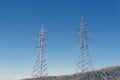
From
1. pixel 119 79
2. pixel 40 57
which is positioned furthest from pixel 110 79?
pixel 40 57

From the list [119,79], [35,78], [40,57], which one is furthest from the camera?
[40,57]

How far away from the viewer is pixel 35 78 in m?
64.2

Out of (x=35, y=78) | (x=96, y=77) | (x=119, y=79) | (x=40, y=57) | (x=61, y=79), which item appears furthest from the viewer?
(x=40, y=57)

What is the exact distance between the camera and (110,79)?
5200 cm

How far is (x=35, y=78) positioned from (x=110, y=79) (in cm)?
1980

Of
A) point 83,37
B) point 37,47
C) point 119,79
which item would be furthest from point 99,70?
point 37,47

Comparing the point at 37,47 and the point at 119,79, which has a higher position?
the point at 37,47

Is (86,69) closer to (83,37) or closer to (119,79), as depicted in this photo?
(83,37)

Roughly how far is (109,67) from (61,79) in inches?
433

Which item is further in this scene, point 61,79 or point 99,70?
point 61,79

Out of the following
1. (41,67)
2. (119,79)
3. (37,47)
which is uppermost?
(37,47)

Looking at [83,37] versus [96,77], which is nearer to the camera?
[96,77]

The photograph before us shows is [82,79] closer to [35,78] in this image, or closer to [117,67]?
[117,67]

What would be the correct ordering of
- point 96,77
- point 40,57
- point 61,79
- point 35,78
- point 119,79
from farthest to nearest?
point 40,57
point 35,78
point 61,79
point 96,77
point 119,79
